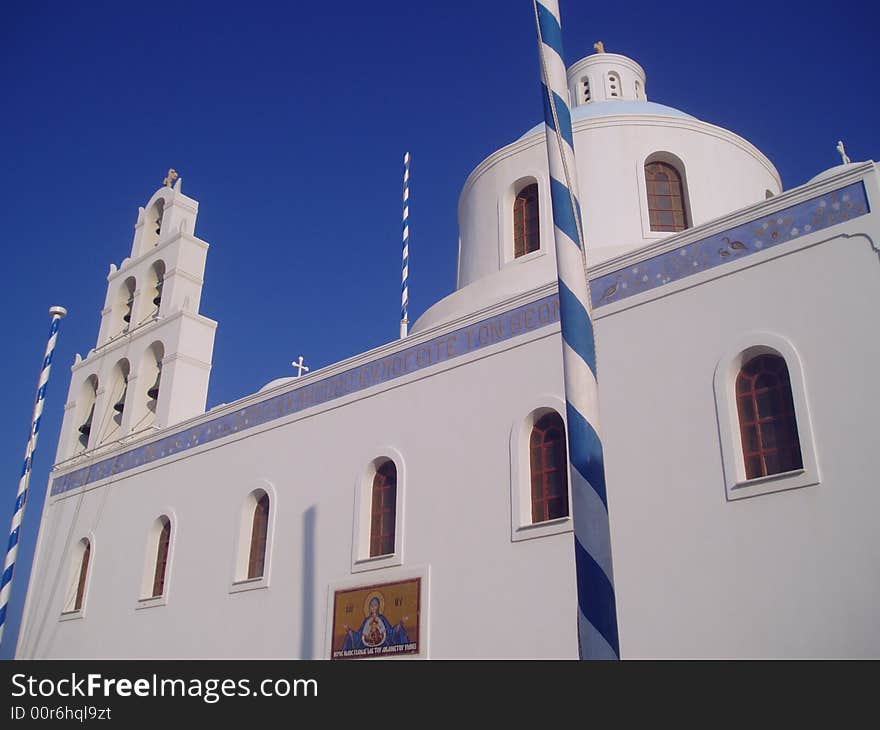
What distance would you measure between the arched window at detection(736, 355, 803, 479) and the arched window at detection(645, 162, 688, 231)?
13.4 ft

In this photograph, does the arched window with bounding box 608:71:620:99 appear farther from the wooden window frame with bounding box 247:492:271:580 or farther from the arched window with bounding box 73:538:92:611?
the arched window with bounding box 73:538:92:611

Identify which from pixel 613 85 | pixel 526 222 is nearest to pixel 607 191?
pixel 526 222

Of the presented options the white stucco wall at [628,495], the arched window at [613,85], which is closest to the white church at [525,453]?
the white stucco wall at [628,495]

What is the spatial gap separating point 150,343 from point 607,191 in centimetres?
750

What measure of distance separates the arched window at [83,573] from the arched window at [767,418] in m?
10.1

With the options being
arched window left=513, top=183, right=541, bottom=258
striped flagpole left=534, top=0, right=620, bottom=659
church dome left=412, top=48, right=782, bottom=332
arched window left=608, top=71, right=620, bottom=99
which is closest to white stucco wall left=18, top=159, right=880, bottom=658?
church dome left=412, top=48, right=782, bottom=332

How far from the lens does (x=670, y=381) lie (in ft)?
25.7

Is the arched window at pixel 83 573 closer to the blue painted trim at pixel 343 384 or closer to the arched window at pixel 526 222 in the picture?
the blue painted trim at pixel 343 384

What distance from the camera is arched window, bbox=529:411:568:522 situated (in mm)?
8352
